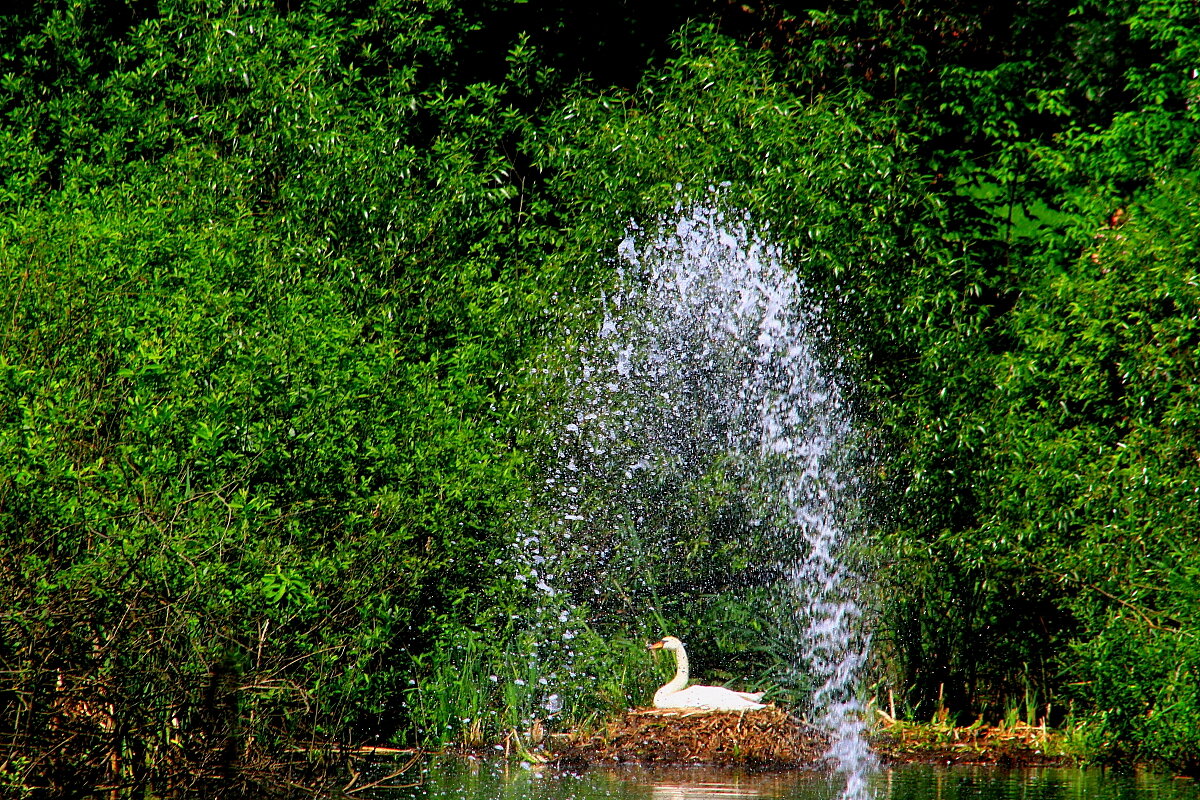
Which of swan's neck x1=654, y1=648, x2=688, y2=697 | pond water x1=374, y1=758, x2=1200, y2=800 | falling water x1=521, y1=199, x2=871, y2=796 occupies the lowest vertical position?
pond water x1=374, y1=758, x2=1200, y2=800

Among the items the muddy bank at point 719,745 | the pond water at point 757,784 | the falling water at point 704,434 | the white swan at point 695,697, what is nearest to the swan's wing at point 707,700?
the white swan at point 695,697

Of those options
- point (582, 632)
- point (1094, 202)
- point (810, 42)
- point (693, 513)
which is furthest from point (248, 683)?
point (810, 42)

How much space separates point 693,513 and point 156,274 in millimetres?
5525

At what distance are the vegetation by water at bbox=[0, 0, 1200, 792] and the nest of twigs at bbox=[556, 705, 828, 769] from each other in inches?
28.0

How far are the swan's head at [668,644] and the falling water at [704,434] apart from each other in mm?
→ 1133

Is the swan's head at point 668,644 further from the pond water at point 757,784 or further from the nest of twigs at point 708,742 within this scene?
the pond water at point 757,784

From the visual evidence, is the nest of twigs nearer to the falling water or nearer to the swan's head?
the swan's head

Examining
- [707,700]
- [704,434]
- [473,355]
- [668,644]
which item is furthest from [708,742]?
[473,355]

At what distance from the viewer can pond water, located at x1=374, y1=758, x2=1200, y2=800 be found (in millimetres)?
9617

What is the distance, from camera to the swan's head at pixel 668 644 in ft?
41.0

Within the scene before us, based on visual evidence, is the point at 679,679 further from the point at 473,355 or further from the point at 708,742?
the point at 473,355

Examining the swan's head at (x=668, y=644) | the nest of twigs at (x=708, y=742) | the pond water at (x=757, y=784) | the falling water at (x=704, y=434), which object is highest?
the falling water at (x=704, y=434)

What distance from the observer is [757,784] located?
1029cm

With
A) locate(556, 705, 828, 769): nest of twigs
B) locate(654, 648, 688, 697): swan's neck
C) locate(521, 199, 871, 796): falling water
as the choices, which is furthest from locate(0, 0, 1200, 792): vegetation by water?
locate(556, 705, 828, 769): nest of twigs
